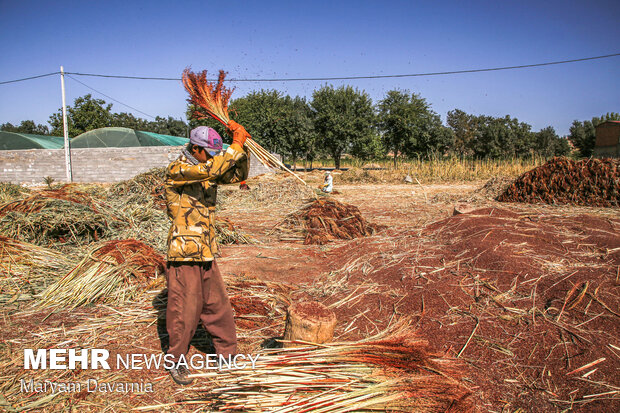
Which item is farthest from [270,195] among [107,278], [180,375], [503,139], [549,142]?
[549,142]

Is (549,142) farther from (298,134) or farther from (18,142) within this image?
(18,142)

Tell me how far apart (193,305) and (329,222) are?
14.6 feet

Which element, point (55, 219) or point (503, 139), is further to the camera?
point (503, 139)

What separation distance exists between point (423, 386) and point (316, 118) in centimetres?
3005

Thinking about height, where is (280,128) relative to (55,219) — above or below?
above

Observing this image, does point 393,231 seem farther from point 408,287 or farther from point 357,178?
point 357,178

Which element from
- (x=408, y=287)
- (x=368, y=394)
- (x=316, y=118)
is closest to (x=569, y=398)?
(x=368, y=394)

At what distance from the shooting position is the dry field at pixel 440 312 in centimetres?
218

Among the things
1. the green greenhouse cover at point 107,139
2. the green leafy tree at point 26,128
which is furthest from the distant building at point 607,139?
the green leafy tree at point 26,128

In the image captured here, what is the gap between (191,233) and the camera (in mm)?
2312

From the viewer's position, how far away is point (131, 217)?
5.35 m

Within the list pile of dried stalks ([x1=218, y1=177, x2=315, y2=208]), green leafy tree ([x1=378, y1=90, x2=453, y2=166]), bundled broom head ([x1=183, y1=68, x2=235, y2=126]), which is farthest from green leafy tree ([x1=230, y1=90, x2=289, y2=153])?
bundled broom head ([x1=183, y1=68, x2=235, y2=126])

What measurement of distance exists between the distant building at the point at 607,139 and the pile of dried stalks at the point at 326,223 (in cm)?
3217

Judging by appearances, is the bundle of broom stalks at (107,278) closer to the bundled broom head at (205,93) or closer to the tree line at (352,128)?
the bundled broom head at (205,93)
